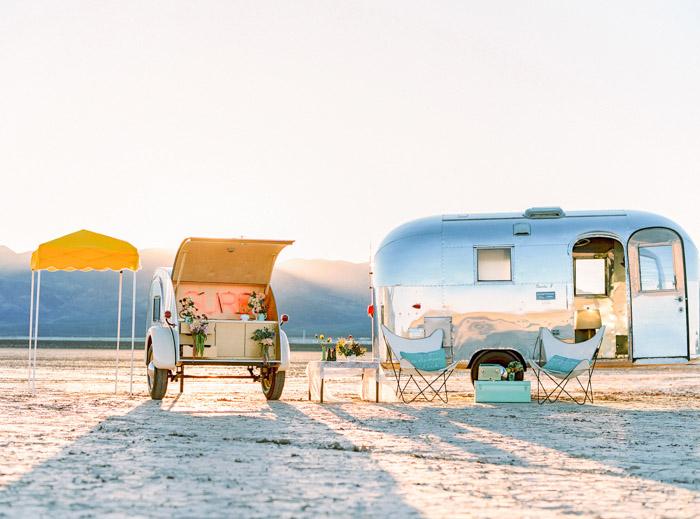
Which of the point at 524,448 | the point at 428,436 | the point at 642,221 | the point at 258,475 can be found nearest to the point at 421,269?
the point at 642,221

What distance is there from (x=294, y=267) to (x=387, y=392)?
524ft

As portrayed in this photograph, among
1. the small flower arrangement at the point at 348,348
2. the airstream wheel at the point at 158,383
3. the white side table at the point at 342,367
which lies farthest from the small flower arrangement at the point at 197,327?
the small flower arrangement at the point at 348,348

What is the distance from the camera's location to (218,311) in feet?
45.6

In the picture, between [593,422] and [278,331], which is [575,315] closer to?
[593,422]

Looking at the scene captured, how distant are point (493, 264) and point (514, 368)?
1.57m

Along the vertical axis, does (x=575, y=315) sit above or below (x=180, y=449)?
above

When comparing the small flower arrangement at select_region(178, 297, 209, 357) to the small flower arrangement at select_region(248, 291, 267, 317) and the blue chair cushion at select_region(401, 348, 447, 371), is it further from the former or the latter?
the blue chair cushion at select_region(401, 348, 447, 371)

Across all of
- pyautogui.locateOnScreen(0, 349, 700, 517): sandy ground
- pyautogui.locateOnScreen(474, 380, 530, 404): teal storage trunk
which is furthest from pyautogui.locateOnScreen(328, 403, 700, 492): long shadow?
pyautogui.locateOnScreen(474, 380, 530, 404): teal storage trunk

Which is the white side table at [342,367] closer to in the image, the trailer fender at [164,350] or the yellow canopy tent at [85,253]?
the trailer fender at [164,350]

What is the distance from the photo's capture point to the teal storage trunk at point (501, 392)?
1310cm

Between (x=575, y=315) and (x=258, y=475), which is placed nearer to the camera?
(x=258, y=475)

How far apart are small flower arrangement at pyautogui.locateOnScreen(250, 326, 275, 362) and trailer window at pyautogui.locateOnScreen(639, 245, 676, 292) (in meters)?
5.47

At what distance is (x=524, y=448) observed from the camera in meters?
8.29

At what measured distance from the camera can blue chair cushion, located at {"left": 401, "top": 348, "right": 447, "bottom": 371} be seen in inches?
506
